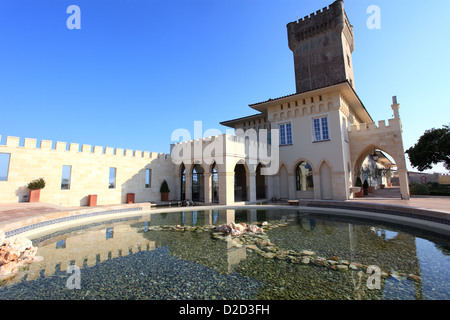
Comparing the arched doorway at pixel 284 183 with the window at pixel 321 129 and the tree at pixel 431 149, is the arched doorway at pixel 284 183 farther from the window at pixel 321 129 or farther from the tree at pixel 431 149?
the tree at pixel 431 149

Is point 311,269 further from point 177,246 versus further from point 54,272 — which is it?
point 54,272

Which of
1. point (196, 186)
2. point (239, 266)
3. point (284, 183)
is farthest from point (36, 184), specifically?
point (284, 183)

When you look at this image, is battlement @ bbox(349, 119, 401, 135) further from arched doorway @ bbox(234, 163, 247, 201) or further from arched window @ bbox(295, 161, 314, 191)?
arched doorway @ bbox(234, 163, 247, 201)

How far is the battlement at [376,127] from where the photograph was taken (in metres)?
14.2

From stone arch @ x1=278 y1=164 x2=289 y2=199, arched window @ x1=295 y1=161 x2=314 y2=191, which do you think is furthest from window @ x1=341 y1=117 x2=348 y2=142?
stone arch @ x1=278 y1=164 x2=289 y2=199

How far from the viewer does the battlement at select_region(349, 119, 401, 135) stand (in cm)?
1422

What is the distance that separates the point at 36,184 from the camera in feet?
37.0

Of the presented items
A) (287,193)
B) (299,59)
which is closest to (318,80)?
(299,59)

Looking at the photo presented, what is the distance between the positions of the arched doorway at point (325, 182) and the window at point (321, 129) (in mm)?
1911

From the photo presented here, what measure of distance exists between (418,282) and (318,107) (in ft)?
44.9

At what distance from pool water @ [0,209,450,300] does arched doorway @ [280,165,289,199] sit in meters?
9.29

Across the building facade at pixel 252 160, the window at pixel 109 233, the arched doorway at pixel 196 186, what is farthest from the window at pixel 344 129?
the window at pixel 109 233

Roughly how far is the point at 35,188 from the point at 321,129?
1823 cm

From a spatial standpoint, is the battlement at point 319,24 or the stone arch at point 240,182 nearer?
the stone arch at point 240,182
